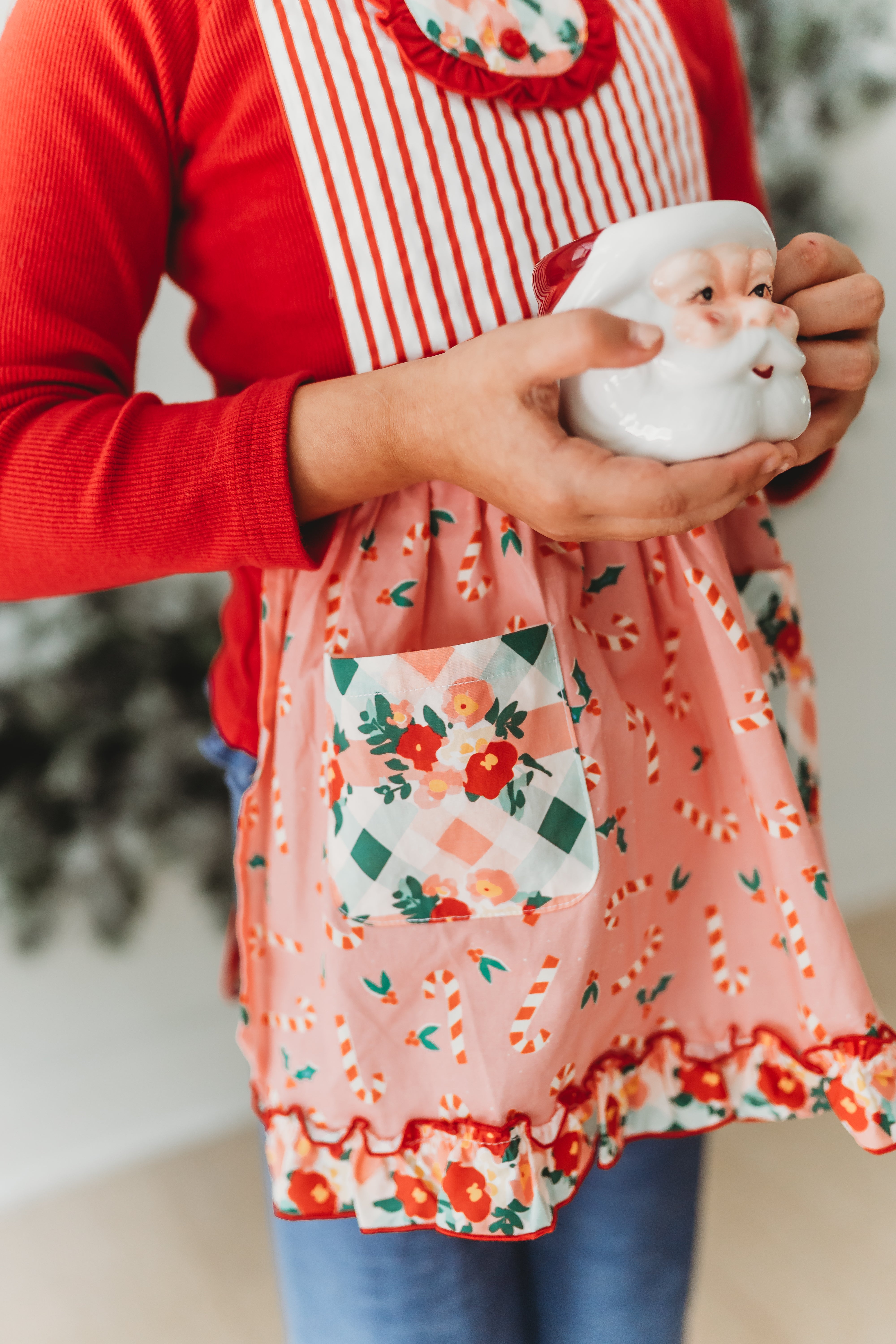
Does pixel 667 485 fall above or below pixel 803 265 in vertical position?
below

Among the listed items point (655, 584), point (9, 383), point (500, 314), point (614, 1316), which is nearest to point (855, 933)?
point (614, 1316)

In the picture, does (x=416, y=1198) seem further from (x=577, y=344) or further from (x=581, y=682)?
(x=577, y=344)

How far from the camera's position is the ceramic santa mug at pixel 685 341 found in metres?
0.42

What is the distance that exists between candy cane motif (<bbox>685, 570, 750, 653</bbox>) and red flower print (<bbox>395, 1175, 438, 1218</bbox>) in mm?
361

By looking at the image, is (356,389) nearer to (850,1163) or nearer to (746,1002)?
(746,1002)

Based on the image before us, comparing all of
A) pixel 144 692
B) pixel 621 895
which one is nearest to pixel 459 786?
pixel 621 895

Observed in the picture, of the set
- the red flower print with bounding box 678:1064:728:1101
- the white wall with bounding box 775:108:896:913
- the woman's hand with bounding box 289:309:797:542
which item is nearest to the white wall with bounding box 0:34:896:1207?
the white wall with bounding box 775:108:896:913

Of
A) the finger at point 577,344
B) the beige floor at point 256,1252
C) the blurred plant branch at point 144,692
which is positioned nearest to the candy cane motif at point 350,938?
the finger at point 577,344

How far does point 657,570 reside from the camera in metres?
0.56

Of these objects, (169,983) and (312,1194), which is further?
(169,983)

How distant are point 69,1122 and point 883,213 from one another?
150cm

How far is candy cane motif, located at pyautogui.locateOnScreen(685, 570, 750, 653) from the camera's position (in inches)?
21.2

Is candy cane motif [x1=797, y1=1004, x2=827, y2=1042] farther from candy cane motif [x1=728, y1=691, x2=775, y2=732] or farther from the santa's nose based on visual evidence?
the santa's nose

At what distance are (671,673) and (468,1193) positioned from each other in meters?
0.32
